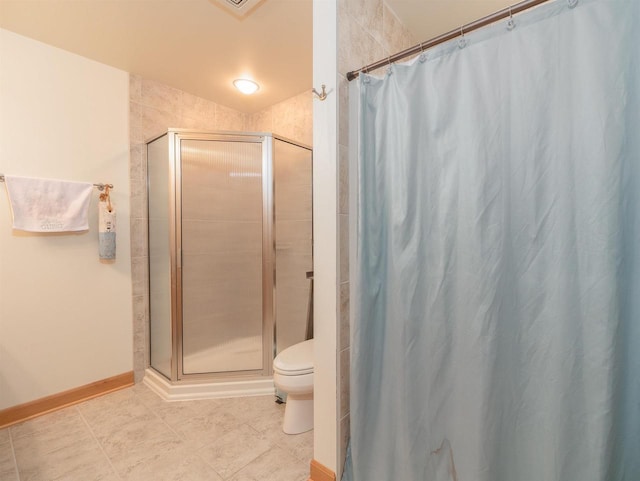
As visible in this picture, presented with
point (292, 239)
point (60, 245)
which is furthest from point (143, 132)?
point (292, 239)

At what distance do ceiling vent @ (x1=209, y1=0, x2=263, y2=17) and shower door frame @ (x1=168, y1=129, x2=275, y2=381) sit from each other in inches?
28.9

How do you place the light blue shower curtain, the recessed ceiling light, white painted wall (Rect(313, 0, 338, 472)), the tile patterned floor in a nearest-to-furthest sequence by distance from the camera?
the light blue shower curtain
white painted wall (Rect(313, 0, 338, 472))
the tile patterned floor
the recessed ceiling light

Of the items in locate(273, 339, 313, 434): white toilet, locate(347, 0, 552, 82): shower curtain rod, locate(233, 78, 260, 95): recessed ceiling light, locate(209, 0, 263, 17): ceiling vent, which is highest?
locate(233, 78, 260, 95): recessed ceiling light

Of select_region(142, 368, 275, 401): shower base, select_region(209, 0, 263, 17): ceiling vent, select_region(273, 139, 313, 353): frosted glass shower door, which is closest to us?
select_region(209, 0, 263, 17): ceiling vent

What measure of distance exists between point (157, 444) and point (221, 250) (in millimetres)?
1234

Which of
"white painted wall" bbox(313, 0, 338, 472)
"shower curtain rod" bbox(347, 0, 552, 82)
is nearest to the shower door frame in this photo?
"white painted wall" bbox(313, 0, 338, 472)

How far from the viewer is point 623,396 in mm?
807

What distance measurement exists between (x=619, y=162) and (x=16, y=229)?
9.43ft

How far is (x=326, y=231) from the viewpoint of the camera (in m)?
1.31

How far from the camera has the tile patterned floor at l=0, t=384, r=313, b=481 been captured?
4.93ft

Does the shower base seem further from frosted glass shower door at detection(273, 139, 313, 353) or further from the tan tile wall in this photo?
the tan tile wall

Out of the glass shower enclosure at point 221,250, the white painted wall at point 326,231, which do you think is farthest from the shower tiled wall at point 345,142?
the glass shower enclosure at point 221,250

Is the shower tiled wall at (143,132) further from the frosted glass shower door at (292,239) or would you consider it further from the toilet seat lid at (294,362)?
the toilet seat lid at (294,362)

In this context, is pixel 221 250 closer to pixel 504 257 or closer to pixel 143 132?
pixel 143 132
